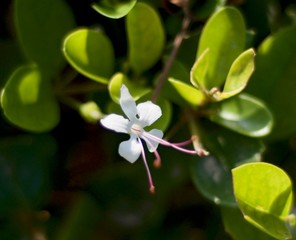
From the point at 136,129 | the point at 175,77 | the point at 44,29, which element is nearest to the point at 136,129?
the point at 136,129

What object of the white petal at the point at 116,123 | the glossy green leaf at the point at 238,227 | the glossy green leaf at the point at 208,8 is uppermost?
the glossy green leaf at the point at 208,8

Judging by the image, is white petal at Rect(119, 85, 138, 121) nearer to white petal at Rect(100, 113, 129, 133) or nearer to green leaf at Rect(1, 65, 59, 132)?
white petal at Rect(100, 113, 129, 133)

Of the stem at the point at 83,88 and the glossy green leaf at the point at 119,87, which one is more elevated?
the glossy green leaf at the point at 119,87

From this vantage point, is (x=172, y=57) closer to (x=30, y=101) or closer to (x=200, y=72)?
(x=200, y=72)

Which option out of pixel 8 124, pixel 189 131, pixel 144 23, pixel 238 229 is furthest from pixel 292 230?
pixel 8 124

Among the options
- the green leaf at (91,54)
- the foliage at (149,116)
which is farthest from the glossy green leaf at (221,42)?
the green leaf at (91,54)

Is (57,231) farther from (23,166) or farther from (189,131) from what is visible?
(189,131)

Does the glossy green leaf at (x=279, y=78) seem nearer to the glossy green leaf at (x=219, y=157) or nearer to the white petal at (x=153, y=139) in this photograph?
the glossy green leaf at (x=219, y=157)
